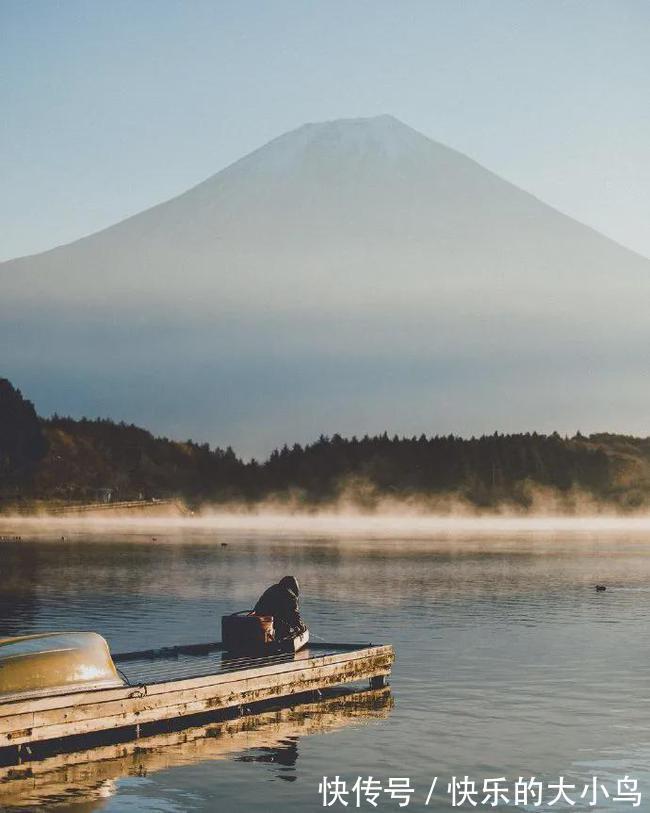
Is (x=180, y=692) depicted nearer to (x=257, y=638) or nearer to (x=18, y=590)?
(x=257, y=638)

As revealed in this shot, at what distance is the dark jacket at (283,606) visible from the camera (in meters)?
35.6

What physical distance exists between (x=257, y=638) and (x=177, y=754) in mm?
7791

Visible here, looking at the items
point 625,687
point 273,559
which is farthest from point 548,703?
point 273,559

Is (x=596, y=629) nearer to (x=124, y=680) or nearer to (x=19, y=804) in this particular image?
(x=124, y=680)

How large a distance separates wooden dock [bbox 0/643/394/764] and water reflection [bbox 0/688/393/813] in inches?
15.9

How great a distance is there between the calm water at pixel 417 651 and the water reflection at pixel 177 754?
11 centimetres

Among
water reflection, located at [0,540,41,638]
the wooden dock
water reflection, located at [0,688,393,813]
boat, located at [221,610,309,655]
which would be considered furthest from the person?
water reflection, located at [0,540,41,638]

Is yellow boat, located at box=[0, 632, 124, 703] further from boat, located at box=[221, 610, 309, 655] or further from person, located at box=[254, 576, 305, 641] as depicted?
person, located at box=[254, 576, 305, 641]

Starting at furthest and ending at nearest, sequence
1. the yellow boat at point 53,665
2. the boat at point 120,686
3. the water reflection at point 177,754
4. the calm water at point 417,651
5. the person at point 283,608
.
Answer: the person at point 283,608 < the yellow boat at point 53,665 < the boat at point 120,686 < the calm water at point 417,651 < the water reflection at point 177,754

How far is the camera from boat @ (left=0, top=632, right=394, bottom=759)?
88.4ft

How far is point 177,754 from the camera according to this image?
90.7 feet

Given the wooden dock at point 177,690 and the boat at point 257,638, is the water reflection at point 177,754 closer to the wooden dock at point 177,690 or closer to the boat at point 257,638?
the wooden dock at point 177,690

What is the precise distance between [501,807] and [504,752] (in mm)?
4179

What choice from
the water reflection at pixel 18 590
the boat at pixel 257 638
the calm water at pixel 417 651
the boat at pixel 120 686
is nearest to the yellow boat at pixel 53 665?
the boat at pixel 120 686
